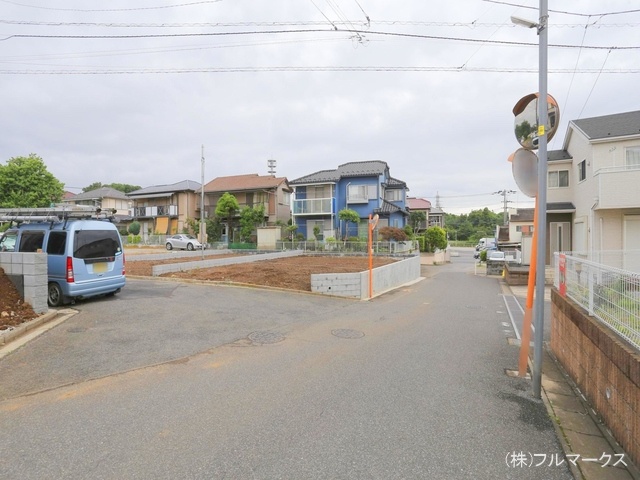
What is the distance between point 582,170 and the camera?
16.0m

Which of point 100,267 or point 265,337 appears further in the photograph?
point 100,267

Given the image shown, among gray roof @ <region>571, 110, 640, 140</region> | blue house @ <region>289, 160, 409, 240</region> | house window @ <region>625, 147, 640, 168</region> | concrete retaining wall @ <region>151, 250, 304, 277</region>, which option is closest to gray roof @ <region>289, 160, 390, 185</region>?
blue house @ <region>289, 160, 409, 240</region>

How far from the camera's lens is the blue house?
28984mm

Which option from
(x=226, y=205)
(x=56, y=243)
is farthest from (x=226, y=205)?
(x=56, y=243)

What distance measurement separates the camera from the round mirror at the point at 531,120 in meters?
4.26

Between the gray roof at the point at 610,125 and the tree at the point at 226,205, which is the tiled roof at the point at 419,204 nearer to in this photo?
the tree at the point at 226,205

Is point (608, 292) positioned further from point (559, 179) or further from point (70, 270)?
point (559, 179)

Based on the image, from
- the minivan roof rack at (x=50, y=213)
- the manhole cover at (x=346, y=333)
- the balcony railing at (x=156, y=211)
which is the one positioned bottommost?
the manhole cover at (x=346, y=333)

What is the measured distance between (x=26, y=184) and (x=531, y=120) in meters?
31.5

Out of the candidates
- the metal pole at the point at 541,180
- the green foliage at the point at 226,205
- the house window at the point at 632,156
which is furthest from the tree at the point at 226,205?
the metal pole at the point at 541,180

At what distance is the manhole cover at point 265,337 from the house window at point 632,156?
50.8 feet

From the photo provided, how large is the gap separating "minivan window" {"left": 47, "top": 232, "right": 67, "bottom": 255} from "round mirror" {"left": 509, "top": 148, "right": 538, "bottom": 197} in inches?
327

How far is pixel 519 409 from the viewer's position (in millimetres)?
3578

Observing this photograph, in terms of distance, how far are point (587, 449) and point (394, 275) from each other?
11348 mm
